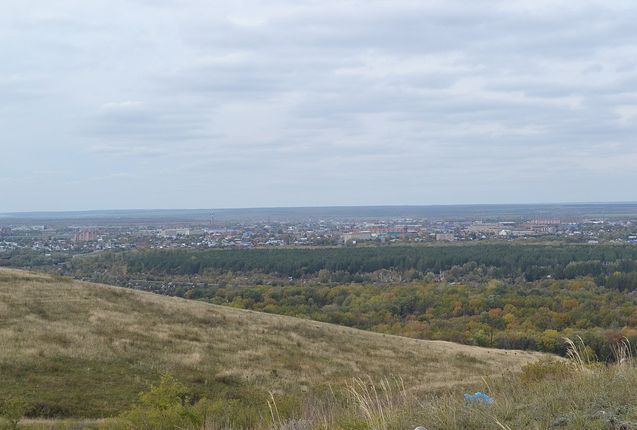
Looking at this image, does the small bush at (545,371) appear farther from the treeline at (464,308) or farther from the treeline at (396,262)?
the treeline at (396,262)

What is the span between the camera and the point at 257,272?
86.8 metres

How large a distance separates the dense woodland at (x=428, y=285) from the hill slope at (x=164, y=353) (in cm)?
957

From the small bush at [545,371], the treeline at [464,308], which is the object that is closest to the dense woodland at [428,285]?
the treeline at [464,308]

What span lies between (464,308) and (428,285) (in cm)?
1520

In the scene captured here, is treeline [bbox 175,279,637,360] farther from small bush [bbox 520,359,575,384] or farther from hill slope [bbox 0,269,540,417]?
small bush [bbox 520,359,575,384]

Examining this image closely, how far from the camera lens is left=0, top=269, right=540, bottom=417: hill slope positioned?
13367mm

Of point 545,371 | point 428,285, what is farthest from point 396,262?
point 545,371

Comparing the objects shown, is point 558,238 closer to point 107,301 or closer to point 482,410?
point 107,301

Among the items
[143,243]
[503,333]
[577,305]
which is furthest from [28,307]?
[143,243]

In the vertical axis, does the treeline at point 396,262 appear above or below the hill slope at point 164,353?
below

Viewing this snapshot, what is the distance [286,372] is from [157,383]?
5081mm

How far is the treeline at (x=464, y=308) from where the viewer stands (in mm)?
43531

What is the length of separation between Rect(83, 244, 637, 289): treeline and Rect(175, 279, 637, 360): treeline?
1185 cm

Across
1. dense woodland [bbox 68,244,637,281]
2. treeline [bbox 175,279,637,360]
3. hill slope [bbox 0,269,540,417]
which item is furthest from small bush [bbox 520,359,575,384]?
dense woodland [bbox 68,244,637,281]
